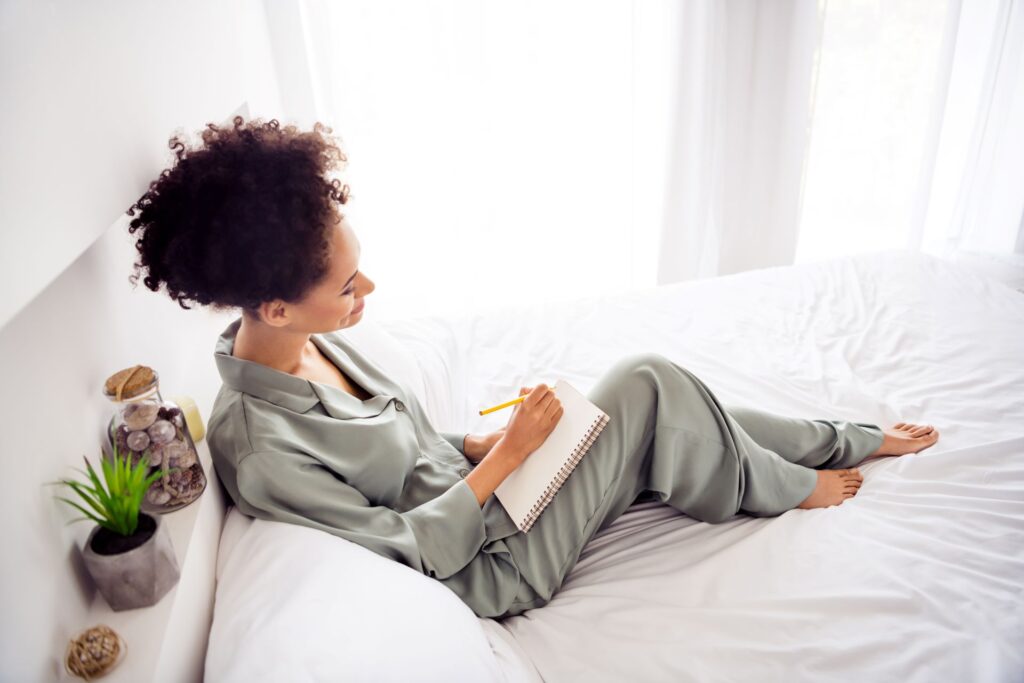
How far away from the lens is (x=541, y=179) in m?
2.59

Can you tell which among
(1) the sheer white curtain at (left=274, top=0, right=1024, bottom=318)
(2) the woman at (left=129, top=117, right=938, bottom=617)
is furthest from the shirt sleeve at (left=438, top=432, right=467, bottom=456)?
(1) the sheer white curtain at (left=274, top=0, right=1024, bottom=318)

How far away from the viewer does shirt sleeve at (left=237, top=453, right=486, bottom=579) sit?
878mm

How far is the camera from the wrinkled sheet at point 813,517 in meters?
0.86

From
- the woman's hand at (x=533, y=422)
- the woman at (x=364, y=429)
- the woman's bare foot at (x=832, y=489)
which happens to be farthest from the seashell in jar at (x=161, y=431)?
the woman's bare foot at (x=832, y=489)

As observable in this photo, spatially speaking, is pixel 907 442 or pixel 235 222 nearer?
pixel 235 222

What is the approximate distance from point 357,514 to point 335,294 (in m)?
0.34

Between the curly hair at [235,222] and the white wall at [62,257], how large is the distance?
2.3 inches

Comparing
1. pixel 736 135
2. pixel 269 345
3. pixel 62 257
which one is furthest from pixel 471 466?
pixel 736 135

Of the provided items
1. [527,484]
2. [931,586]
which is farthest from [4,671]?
[931,586]

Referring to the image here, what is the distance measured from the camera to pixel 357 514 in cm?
91

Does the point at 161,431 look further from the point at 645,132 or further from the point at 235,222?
the point at 645,132

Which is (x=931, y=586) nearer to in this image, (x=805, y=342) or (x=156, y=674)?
(x=805, y=342)

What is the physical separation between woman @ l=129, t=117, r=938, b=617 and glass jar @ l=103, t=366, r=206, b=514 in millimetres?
79

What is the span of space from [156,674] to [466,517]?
1.54 feet
